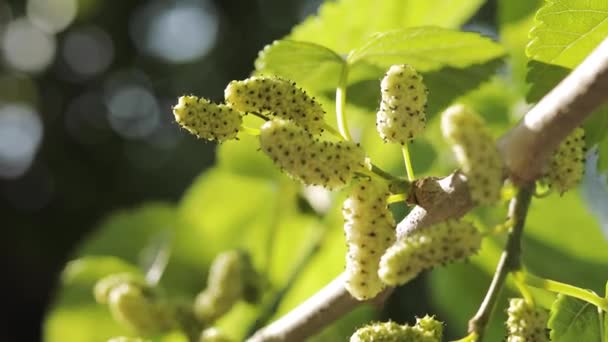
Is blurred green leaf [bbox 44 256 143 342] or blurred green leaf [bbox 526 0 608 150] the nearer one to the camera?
blurred green leaf [bbox 526 0 608 150]

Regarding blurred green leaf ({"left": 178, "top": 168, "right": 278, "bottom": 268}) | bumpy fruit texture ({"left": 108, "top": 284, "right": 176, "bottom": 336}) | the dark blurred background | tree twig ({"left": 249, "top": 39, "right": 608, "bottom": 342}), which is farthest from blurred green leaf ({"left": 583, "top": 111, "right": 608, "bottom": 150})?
the dark blurred background

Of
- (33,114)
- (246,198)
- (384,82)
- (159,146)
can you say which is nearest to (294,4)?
(159,146)

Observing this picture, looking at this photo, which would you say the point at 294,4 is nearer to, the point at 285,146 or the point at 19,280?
the point at 19,280

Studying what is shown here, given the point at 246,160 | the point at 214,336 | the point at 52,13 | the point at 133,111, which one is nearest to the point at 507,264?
the point at 214,336

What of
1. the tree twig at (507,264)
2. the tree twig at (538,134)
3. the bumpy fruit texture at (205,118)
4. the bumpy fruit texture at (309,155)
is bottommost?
the tree twig at (507,264)

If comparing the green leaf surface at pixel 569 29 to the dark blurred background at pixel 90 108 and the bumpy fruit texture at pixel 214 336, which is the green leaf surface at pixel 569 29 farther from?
the dark blurred background at pixel 90 108

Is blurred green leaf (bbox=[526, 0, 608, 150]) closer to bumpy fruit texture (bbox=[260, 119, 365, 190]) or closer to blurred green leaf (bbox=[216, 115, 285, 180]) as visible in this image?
A: bumpy fruit texture (bbox=[260, 119, 365, 190])

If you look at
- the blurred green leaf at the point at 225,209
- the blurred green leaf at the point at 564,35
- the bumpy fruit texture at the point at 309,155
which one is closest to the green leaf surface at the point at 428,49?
the blurred green leaf at the point at 564,35

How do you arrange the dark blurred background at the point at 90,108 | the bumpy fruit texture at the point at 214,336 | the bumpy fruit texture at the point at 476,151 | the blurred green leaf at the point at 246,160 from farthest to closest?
the dark blurred background at the point at 90,108 → the blurred green leaf at the point at 246,160 → the bumpy fruit texture at the point at 214,336 → the bumpy fruit texture at the point at 476,151
